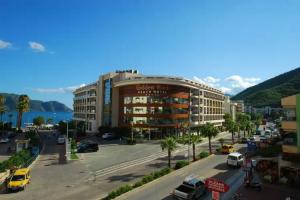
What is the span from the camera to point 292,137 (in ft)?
106

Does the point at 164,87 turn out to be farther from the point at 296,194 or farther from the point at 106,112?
the point at 296,194

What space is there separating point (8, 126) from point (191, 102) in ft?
233

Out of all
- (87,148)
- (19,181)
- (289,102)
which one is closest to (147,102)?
(87,148)

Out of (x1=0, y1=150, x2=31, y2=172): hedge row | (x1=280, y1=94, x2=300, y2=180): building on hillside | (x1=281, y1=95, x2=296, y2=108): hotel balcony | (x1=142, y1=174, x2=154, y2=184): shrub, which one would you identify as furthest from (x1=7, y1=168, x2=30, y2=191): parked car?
(x1=281, y1=95, x2=296, y2=108): hotel balcony

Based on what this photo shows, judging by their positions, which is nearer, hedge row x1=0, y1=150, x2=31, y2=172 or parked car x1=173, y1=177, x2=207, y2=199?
parked car x1=173, y1=177, x2=207, y2=199

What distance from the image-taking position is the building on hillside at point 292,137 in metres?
30.5

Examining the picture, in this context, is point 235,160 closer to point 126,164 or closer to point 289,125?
point 289,125

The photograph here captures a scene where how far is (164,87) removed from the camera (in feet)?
264

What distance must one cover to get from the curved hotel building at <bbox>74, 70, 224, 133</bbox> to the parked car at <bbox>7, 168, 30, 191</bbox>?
1916 inches

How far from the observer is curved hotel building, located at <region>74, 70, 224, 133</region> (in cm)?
7981

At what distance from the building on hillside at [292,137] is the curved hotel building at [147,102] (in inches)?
1899

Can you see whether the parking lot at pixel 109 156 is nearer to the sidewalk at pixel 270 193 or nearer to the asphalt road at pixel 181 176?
the asphalt road at pixel 181 176

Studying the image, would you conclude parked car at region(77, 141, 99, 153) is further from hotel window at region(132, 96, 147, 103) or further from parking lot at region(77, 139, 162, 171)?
hotel window at region(132, 96, 147, 103)

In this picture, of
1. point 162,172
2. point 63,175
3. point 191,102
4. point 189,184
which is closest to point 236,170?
point 162,172
